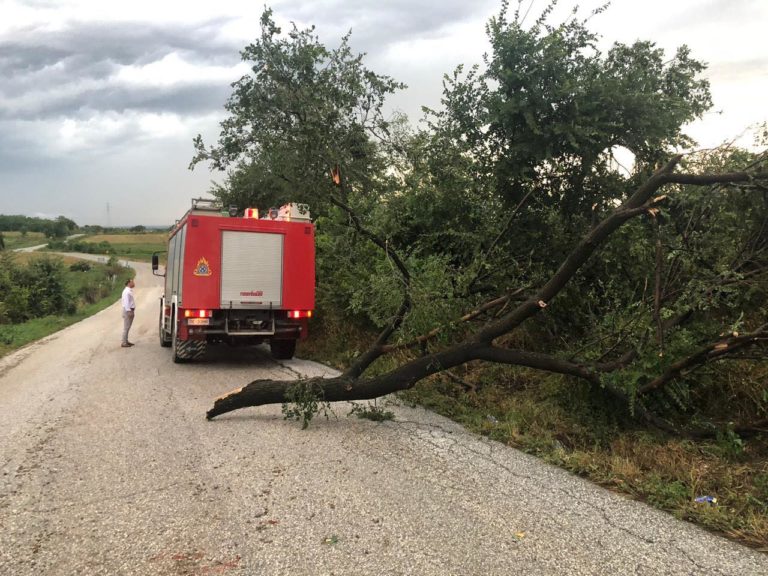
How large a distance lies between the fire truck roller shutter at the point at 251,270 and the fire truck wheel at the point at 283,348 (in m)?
1.03

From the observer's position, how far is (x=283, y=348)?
1111 cm

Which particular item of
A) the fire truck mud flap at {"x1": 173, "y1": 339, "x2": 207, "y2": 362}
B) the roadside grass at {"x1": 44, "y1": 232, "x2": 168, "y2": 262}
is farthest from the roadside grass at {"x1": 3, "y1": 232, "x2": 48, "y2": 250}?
the fire truck mud flap at {"x1": 173, "y1": 339, "x2": 207, "y2": 362}

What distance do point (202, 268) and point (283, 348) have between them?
2376 mm

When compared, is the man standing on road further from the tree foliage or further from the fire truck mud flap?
the tree foliage

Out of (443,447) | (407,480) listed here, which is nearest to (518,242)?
(443,447)

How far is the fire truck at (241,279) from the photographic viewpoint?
989 centimetres

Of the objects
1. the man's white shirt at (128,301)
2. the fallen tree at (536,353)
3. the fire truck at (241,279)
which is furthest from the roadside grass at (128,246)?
the fallen tree at (536,353)

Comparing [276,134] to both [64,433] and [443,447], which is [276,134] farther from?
[443,447]

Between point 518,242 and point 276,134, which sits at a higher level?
point 276,134

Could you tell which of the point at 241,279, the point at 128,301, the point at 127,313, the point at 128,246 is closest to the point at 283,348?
the point at 241,279

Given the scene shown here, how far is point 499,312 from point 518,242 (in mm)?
1812

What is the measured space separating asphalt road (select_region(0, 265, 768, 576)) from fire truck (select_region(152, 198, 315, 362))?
356cm

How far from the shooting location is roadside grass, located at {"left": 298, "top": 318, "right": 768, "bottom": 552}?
3.81 m

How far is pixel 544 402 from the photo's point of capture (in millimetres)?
6277
